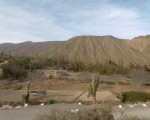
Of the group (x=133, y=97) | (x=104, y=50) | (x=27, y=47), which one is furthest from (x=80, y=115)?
(x=27, y=47)

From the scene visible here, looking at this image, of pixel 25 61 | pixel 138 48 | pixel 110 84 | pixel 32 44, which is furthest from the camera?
pixel 32 44

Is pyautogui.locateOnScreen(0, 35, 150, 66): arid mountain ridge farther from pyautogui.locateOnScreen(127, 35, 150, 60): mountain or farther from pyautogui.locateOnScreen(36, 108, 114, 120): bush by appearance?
pyautogui.locateOnScreen(36, 108, 114, 120): bush

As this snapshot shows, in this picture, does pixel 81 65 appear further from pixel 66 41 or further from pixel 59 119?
pixel 59 119

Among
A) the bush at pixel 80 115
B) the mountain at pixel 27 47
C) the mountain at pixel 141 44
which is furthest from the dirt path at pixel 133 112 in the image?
the mountain at pixel 27 47

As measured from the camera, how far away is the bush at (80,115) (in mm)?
11994

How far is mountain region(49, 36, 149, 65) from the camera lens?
87750 millimetres

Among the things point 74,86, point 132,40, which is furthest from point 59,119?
point 132,40

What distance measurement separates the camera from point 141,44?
105250 millimetres

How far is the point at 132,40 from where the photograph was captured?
110000 millimetres

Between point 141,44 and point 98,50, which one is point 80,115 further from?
point 141,44

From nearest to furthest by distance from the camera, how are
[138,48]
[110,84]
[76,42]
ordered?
[110,84] < [76,42] < [138,48]

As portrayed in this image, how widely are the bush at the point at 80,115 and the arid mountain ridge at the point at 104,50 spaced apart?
69.1m

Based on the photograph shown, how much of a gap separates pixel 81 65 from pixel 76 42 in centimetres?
3430

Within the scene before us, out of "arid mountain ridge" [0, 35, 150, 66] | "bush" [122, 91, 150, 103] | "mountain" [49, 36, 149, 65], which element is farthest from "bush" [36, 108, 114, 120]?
"mountain" [49, 36, 149, 65]
